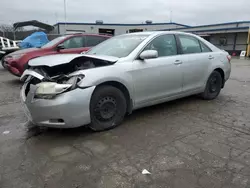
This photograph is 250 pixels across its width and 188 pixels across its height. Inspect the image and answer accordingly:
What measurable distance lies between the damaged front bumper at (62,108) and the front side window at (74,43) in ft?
15.8

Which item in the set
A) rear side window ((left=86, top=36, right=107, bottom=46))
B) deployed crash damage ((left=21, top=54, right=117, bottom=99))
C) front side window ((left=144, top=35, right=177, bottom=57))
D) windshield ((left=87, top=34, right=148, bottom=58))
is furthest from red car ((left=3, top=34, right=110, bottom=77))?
front side window ((left=144, top=35, right=177, bottom=57))

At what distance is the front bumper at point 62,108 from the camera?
3070 mm

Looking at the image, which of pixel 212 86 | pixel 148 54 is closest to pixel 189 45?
pixel 212 86

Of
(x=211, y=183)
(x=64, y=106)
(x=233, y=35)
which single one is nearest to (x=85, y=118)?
(x=64, y=106)

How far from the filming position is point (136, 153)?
2943 millimetres

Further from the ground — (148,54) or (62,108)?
(148,54)

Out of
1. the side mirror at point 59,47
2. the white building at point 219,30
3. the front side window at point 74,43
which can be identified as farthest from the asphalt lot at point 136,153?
the white building at point 219,30

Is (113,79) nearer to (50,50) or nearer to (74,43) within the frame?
(50,50)

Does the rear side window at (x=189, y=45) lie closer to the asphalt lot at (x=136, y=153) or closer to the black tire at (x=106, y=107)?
the asphalt lot at (x=136, y=153)

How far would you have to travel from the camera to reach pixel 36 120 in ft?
10.7

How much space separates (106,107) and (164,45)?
5.83 feet

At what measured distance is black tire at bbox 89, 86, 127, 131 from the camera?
3.39 meters

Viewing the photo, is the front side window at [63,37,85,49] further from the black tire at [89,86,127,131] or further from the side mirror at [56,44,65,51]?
the black tire at [89,86,127,131]

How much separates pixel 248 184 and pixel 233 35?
25.5 meters
